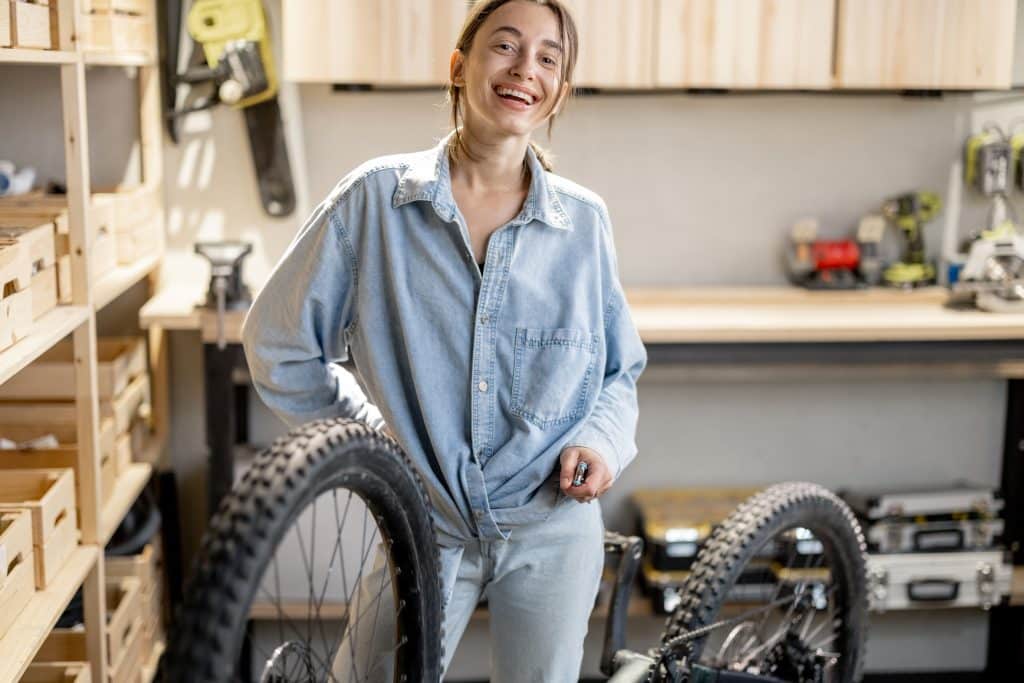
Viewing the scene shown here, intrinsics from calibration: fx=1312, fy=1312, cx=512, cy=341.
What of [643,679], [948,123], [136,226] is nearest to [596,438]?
[643,679]

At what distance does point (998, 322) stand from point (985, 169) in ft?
1.68

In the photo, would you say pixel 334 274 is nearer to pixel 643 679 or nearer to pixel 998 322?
pixel 643 679

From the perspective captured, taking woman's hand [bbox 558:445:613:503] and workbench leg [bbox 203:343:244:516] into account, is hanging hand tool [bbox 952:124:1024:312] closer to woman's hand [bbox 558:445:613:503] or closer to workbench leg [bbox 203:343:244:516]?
Answer: workbench leg [bbox 203:343:244:516]

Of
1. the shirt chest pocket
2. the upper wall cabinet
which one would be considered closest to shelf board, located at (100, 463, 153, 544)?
the upper wall cabinet

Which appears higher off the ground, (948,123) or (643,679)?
(948,123)

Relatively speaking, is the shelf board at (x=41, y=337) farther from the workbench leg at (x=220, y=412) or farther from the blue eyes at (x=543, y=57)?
the blue eyes at (x=543, y=57)

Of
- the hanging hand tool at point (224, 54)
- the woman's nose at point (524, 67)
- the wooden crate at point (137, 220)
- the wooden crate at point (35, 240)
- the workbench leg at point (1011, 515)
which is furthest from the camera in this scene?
the workbench leg at point (1011, 515)

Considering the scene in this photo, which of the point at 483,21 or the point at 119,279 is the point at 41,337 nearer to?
the point at 119,279

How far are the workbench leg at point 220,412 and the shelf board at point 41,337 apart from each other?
1.98 ft

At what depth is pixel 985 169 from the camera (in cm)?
339

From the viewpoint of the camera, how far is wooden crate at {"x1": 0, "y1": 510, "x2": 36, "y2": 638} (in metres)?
1.99

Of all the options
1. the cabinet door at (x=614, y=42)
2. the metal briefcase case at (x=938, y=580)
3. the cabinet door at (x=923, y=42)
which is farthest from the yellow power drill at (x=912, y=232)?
the cabinet door at (x=614, y=42)

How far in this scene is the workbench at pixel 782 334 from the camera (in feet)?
9.82

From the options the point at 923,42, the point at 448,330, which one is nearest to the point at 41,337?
the point at 448,330
